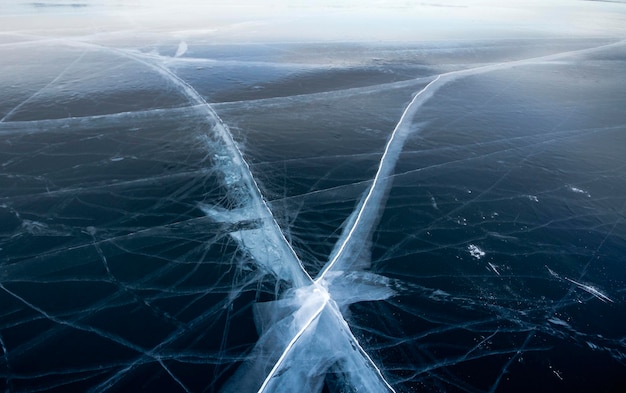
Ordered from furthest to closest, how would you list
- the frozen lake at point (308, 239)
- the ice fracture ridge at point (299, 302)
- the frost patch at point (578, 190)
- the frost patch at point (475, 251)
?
the frost patch at point (578, 190), the frost patch at point (475, 251), the frozen lake at point (308, 239), the ice fracture ridge at point (299, 302)

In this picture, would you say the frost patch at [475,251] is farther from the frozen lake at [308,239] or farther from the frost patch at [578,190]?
the frost patch at [578,190]

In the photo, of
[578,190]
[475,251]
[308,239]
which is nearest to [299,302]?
[308,239]

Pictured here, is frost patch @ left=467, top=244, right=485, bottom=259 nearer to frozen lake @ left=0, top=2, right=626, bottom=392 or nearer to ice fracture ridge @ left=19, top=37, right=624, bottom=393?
frozen lake @ left=0, top=2, right=626, bottom=392

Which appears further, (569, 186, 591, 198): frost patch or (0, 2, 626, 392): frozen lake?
(569, 186, 591, 198): frost patch

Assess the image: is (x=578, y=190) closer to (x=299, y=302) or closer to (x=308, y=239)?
(x=308, y=239)

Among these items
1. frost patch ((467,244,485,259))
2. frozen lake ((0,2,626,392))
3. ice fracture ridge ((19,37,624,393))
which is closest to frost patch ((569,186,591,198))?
frozen lake ((0,2,626,392))

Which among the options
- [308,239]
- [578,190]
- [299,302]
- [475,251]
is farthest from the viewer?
[578,190]

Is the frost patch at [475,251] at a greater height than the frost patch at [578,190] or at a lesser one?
lesser

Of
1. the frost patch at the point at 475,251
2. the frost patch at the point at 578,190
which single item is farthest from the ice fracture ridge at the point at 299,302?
the frost patch at the point at 578,190
